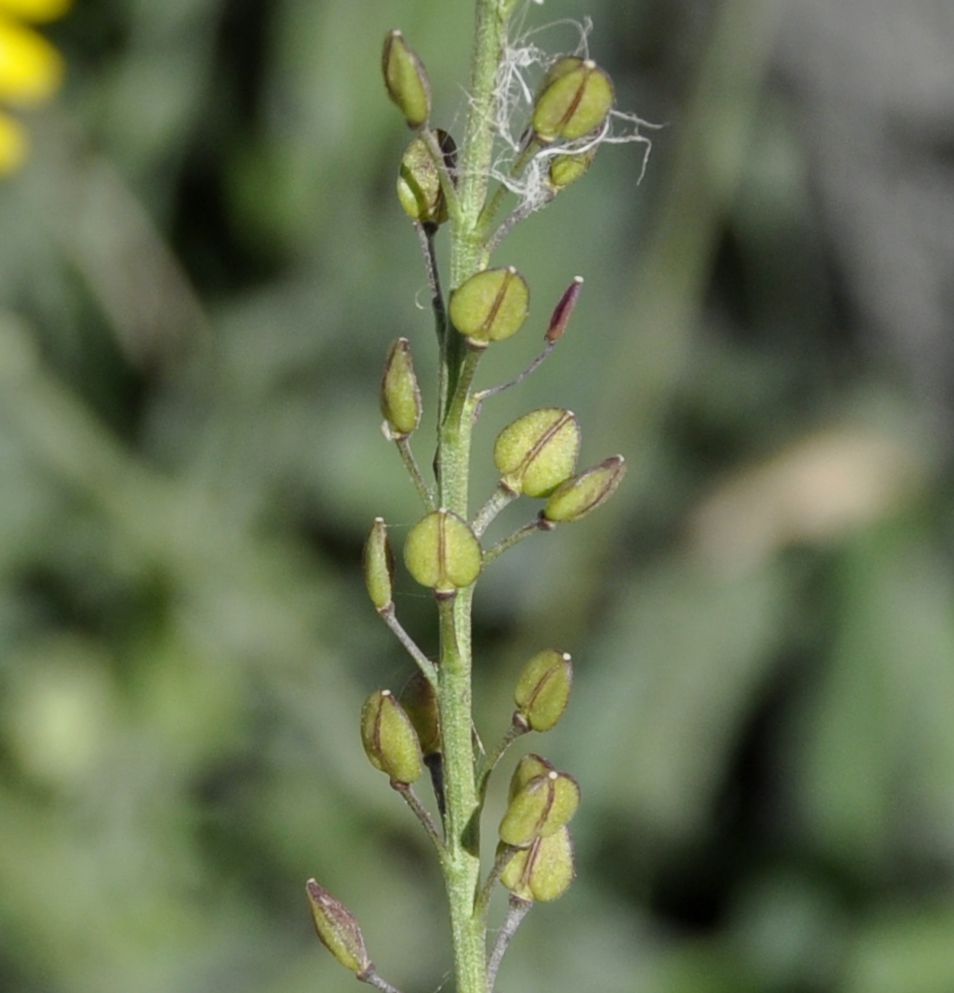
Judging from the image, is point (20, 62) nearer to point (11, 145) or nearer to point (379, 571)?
point (11, 145)

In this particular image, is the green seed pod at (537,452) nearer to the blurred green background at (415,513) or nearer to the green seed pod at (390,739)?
the green seed pod at (390,739)

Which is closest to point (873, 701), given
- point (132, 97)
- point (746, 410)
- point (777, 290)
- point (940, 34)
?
point (746, 410)

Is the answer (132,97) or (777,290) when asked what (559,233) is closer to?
(777,290)

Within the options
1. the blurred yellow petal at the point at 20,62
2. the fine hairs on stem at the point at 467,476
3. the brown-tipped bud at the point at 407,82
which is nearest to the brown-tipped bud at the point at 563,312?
the fine hairs on stem at the point at 467,476

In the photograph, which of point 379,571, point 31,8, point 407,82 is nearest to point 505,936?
point 379,571

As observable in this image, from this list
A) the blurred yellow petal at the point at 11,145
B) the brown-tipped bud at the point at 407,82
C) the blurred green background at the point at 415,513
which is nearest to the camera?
the brown-tipped bud at the point at 407,82

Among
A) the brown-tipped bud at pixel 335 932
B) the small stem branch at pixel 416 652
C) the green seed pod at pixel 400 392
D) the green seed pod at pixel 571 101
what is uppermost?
the green seed pod at pixel 571 101

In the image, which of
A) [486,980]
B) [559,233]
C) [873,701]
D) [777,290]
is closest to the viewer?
[486,980]

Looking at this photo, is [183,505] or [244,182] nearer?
[183,505]
